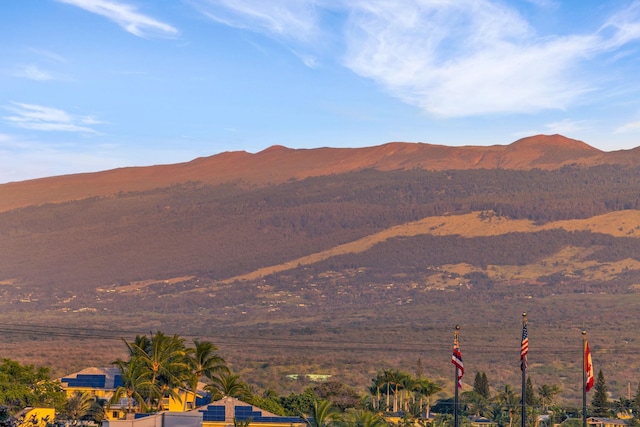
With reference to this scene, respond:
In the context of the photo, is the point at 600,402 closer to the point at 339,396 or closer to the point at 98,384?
the point at 339,396

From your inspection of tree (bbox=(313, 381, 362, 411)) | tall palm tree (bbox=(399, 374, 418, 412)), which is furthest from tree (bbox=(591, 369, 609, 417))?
tree (bbox=(313, 381, 362, 411))

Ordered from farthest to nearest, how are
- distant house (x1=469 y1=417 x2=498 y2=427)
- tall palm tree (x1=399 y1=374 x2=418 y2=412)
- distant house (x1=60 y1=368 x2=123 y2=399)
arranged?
tall palm tree (x1=399 y1=374 x2=418 y2=412)
distant house (x1=469 y1=417 x2=498 y2=427)
distant house (x1=60 y1=368 x2=123 y2=399)

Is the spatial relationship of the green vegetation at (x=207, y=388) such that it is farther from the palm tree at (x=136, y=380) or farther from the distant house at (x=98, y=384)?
the distant house at (x=98, y=384)

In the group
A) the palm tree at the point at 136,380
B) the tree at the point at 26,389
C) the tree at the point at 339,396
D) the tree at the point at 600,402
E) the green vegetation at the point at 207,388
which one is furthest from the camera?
the tree at the point at 600,402

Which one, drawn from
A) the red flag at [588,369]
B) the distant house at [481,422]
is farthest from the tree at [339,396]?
the red flag at [588,369]

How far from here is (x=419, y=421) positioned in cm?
14450

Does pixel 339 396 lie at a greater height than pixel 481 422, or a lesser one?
greater

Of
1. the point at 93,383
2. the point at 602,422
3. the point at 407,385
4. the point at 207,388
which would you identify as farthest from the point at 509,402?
the point at 93,383

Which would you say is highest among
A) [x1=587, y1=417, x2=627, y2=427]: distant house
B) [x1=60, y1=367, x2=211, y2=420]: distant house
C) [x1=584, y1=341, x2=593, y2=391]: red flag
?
[x1=584, y1=341, x2=593, y2=391]: red flag

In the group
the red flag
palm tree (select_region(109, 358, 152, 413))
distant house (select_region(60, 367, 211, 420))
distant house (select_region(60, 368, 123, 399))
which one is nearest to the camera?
the red flag

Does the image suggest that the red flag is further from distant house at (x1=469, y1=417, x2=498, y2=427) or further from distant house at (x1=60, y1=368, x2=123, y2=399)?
distant house at (x1=469, y1=417, x2=498, y2=427)

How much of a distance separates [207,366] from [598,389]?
66.6 m

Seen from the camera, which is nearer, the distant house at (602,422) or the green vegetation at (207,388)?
the green vegetation at (207,388)

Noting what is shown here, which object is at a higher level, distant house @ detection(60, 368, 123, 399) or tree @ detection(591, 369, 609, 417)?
distant house @ detection(60, 368, 123, 399)
